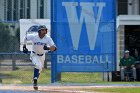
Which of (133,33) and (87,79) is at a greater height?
(133,33)

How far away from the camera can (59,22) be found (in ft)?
64.0

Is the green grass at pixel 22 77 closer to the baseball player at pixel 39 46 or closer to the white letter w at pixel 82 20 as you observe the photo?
the white letter w at pixel 82 20

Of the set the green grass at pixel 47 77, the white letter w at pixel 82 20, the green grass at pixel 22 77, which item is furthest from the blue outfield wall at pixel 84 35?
the green grass at pixel 22 77

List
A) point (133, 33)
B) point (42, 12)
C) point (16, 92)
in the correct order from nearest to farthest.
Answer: point (16, 92) < point (42, 12) < point (133, 33)

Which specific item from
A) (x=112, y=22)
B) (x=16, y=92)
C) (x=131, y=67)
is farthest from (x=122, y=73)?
(x=16, y=92)

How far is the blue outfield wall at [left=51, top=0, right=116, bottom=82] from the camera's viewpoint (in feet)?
64.0

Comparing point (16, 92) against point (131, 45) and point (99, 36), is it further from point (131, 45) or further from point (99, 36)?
point (131, 45)

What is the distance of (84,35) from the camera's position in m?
19.6

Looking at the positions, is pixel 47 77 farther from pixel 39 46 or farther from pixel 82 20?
pixel 39 46

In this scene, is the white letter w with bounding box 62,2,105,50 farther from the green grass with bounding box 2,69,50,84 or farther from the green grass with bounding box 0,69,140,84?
the green grass with bounding box 2,69,50,84

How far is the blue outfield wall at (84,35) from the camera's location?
64.0ft

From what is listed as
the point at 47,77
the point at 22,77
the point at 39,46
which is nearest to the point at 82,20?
the point at 47,77

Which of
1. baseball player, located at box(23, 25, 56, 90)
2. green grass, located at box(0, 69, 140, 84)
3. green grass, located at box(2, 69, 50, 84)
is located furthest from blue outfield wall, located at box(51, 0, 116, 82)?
baseball player, located at box(23, 25, 56, 90)

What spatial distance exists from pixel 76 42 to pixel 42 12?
4.12 metres
